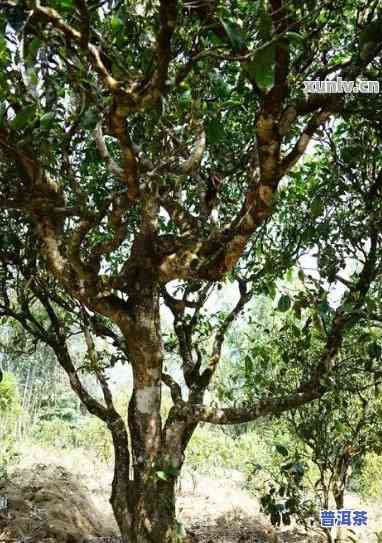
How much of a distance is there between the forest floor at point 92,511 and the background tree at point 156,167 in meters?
1.75

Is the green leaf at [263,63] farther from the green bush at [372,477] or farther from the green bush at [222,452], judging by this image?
the green bush at [222,452]

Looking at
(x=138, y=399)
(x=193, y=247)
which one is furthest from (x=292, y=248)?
(x=138, y=399)

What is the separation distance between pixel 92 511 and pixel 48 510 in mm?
699

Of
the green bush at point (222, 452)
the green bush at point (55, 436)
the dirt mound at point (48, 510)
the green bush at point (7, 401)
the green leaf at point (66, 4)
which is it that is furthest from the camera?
the green bush at point (55, 436)

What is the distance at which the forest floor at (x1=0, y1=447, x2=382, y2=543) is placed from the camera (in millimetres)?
4578

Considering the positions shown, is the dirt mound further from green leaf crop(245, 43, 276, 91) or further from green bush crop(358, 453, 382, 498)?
green leaf crop(245, 43, 276, 91)

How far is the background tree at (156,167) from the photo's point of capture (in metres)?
1.85

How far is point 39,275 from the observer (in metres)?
3.99

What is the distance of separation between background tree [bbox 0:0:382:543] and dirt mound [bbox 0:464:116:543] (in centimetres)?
169

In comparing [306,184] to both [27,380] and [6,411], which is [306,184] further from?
[27,380]

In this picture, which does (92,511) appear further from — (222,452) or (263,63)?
(263,63)

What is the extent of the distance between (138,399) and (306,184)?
6.18 feet

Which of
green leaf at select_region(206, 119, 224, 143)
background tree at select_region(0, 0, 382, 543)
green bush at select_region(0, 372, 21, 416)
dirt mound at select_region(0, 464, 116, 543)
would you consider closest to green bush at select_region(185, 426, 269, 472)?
dirt mound at select_region(0, 464, 116, 543)

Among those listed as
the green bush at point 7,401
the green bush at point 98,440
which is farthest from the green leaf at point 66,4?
the green bush at point 7,401
